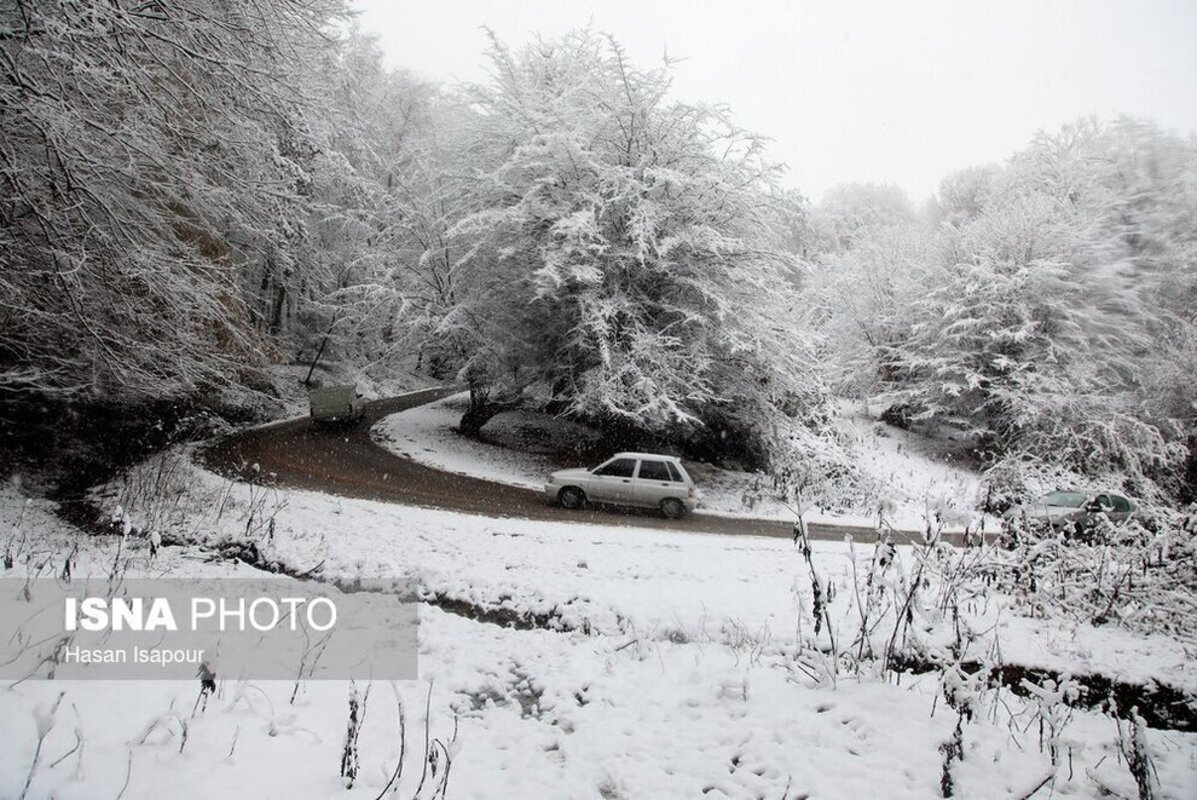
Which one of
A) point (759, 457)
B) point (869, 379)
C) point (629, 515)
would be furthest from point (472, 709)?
point (869, 379)

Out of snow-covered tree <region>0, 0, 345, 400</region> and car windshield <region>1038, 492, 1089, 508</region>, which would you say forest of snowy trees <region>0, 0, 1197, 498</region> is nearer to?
snow-covered tree <region>0, 0, 345, 400</region>

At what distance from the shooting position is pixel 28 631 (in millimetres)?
4637

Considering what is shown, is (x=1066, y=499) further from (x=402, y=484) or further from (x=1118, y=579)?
(x=402, y=484)

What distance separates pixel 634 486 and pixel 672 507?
1043 mm

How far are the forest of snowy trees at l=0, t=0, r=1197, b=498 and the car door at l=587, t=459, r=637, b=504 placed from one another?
161 centimetres

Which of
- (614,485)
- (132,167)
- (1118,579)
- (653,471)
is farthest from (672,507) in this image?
(132,167)

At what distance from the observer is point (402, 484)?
14.7m

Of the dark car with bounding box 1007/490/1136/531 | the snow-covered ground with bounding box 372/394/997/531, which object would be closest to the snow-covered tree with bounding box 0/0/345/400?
the snow-covered ground with bounding box 372/394/997/531

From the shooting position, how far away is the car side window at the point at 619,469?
13891 mm

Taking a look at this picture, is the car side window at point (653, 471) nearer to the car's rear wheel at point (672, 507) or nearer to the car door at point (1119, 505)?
the car's rear wheel at point (672, 507)

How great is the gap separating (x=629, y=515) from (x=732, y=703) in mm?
8738

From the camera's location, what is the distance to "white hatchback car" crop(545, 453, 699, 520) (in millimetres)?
13781

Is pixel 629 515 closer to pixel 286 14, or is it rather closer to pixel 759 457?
pixel 759 457

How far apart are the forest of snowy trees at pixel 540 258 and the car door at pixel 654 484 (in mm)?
1432
